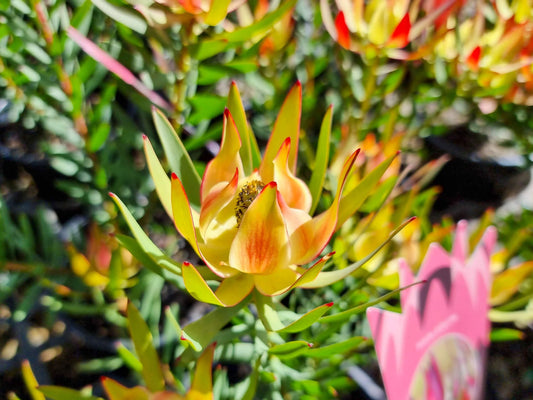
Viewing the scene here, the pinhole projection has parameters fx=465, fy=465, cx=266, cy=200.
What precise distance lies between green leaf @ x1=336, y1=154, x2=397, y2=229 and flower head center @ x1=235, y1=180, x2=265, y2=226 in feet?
0.22

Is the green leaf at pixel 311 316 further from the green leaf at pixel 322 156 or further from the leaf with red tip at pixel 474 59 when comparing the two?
the leaf with red tip at pixel 474 59

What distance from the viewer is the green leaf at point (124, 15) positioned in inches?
13.9

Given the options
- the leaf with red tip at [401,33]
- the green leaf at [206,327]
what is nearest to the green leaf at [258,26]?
the leaf with red tip at [401,33]

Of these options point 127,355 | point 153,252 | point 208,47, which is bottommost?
point 127,355

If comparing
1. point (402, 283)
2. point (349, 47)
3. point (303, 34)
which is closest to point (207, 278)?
point (402, 283)

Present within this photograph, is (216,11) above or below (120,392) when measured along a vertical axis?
above

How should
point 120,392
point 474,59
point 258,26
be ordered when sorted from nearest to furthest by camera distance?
point 120,392, point 258,26, point 474,59

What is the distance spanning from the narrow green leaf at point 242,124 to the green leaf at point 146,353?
0.14 metres

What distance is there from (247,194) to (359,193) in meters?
0.09

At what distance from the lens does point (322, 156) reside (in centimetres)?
35

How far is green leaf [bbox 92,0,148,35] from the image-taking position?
35 centimetres

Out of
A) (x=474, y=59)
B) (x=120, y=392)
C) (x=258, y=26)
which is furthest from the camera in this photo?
(x=474, y=59)

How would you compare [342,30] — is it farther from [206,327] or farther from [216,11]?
[206,327]

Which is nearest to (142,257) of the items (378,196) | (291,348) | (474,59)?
(291,348)
